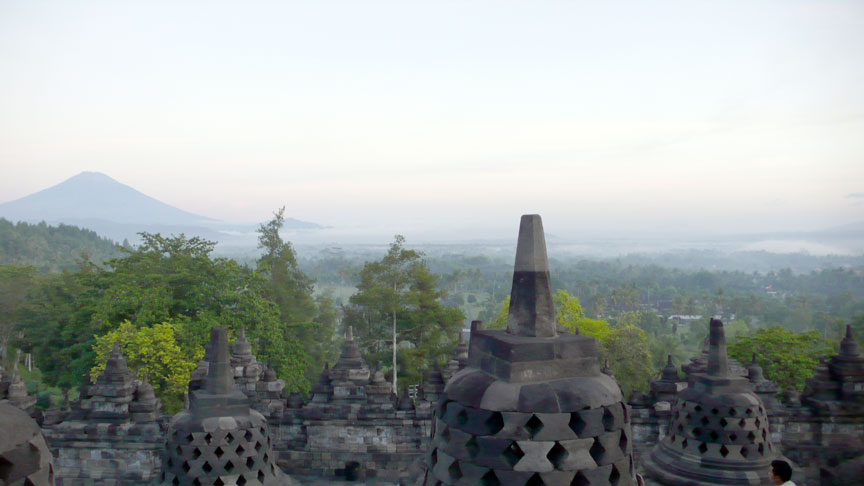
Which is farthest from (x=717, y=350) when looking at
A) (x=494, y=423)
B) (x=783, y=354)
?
(x=783, y=354)

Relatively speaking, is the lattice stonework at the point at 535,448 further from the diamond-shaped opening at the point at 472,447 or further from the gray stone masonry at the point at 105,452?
the gray stone masonry at the point at 105,452

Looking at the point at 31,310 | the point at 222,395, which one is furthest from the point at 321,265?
the point at 222,395

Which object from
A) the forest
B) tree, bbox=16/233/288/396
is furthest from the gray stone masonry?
tree, bbox=16/233/288/396

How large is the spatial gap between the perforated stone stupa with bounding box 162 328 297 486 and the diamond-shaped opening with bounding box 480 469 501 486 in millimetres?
5346

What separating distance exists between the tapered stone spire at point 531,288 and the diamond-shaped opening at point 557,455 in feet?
2.33

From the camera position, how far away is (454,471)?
10.6 ft

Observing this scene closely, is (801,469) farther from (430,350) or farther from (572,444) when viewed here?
(430,350)

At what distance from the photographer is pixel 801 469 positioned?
8.86m

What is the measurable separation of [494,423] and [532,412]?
0.25m

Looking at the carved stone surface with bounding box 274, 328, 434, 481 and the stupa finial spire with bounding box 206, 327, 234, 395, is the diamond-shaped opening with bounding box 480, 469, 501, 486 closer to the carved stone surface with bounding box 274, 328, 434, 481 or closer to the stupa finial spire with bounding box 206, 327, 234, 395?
the stupa finial spire with bounding box 206, 327, 234, 395

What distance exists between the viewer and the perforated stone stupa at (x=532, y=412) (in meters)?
3.05

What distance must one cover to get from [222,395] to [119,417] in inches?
295

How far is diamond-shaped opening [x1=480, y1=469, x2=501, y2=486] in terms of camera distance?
309 centimetres

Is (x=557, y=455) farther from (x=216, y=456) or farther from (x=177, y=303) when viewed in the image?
(x=177, y=303)
